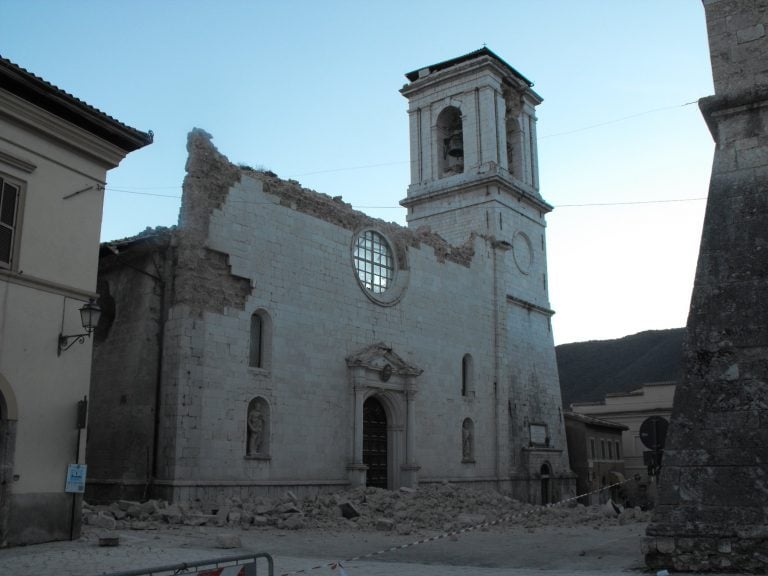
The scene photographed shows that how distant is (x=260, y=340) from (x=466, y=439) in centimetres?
864

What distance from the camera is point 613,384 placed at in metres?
65.4

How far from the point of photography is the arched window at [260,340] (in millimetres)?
18469

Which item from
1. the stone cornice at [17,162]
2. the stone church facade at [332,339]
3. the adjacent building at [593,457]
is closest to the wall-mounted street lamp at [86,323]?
the stone cornice at [17,162]

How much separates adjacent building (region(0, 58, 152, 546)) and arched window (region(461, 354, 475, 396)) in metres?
14.7

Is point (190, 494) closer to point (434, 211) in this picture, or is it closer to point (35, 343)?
point (35, 343)

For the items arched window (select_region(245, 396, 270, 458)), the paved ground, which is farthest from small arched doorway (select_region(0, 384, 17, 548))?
arched window (select_region(245, 396, 270, 458))

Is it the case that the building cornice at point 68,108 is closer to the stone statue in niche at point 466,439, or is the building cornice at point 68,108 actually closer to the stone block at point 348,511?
the stone block at point 348,511

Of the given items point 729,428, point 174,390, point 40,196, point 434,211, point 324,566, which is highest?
point 434,211

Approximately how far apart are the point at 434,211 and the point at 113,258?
1384 cm

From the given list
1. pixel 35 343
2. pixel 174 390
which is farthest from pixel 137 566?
pixel 174 390

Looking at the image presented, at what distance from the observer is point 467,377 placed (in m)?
25.0

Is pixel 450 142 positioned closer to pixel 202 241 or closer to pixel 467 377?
pixel 467 377

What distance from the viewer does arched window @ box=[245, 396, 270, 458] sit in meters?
17.8

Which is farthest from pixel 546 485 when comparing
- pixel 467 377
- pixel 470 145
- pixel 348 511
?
pixel 470 145
